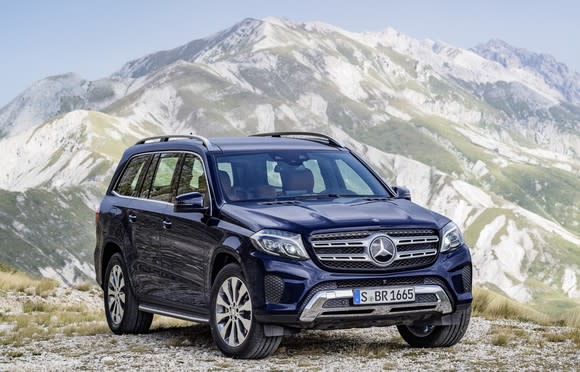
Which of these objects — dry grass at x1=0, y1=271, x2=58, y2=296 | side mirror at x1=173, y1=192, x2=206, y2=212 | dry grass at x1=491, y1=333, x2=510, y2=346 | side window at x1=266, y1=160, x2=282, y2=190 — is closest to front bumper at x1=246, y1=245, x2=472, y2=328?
side mirror at x1=173, y1=192, x2=206, y2=212

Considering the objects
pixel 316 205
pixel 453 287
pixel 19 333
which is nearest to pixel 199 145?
pixel 316 205

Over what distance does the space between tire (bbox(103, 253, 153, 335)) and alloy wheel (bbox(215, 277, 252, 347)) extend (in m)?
2.53

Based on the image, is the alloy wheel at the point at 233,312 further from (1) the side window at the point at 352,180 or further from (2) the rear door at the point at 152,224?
(1) the side window at the point at 352,180

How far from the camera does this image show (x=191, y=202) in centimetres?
935

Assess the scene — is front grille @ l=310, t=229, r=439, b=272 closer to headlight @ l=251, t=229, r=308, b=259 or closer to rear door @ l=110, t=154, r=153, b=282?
headlight @ l=251, t=229, r=308, b=259

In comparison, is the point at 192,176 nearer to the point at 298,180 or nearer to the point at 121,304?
the point at 298,180

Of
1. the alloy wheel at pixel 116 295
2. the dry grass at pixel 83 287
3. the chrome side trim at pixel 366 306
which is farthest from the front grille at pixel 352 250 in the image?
the dry grass at pixel 83 287

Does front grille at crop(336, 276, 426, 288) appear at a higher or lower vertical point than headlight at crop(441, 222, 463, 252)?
lower

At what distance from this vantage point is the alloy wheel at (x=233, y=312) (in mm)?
8625

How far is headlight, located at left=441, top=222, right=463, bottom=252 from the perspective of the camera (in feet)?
28.7

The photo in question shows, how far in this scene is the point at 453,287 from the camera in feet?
28.7

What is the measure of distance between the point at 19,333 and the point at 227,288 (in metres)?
4.46

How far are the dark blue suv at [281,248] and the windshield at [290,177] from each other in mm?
13

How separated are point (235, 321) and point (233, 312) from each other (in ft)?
0.28
